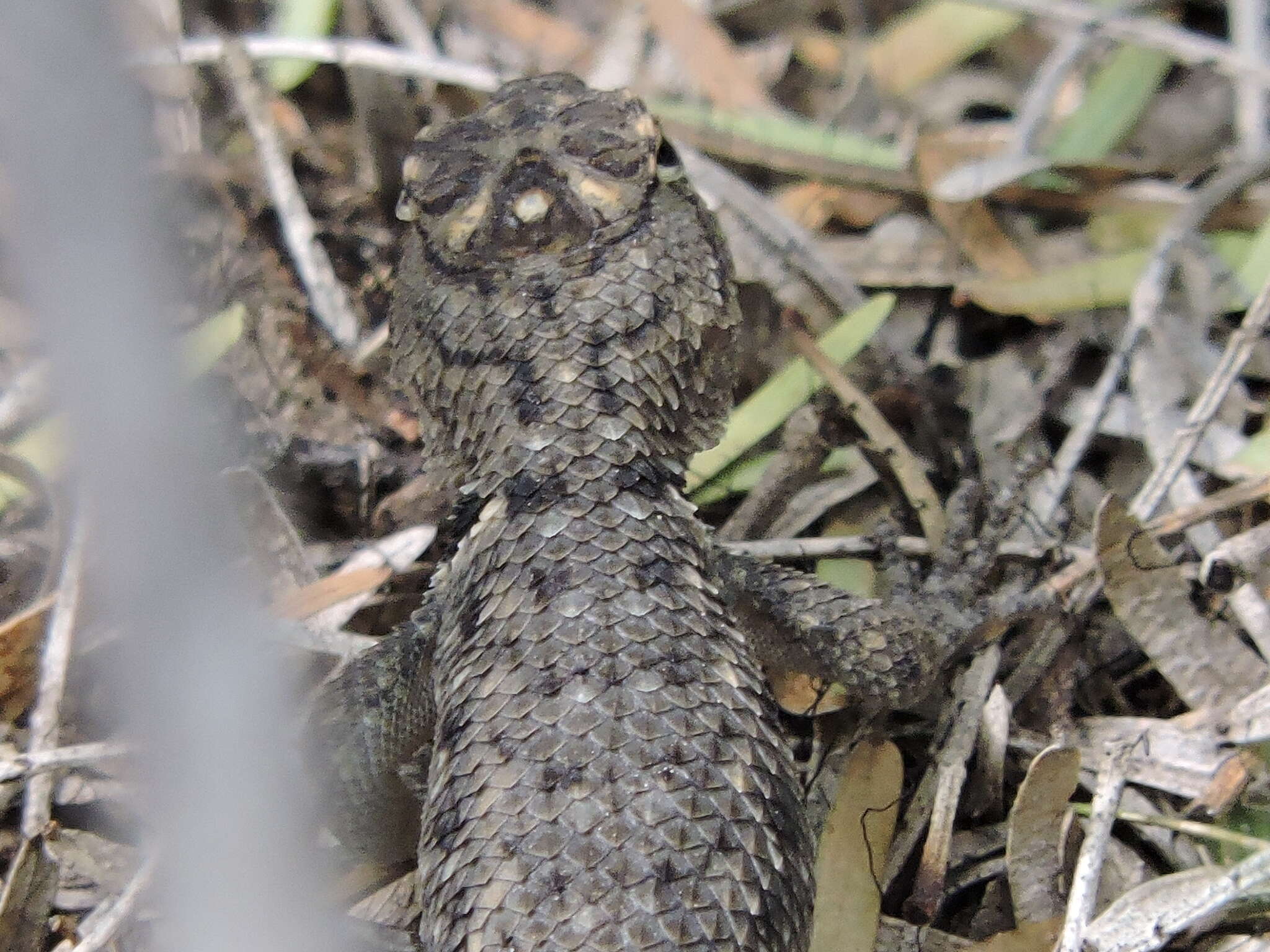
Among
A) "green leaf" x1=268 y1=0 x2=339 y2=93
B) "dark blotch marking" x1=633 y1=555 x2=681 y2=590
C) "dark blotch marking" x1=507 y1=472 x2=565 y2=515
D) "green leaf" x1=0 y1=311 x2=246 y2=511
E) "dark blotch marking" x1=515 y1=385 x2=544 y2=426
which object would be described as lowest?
"dark blotch marking" x1=633 y1=555 x2=681 y2=590

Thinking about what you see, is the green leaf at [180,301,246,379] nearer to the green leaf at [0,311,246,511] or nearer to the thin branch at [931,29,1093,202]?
the green leaf at [0,311,246,511]

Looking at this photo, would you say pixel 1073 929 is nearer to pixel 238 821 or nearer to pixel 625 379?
pixel 625 379

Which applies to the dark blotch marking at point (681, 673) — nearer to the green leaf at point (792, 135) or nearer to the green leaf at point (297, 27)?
the green leaf at point (792, 135)

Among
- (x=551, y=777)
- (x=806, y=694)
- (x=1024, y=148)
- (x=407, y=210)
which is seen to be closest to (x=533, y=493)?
(x=551, y=777)

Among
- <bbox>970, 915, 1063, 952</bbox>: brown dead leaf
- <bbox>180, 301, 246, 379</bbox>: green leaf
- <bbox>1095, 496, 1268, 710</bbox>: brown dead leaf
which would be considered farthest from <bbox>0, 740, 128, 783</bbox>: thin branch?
<bbox>1095, 496, 1268, 710</bbox>: brown dead leaf

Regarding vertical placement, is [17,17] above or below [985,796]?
above

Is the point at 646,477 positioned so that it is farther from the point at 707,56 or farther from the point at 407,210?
the point at 707,56

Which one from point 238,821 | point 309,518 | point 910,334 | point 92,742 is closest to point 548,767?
point 238,821
